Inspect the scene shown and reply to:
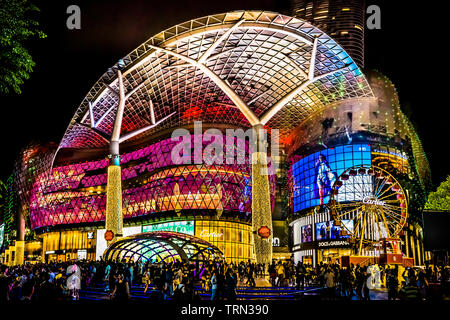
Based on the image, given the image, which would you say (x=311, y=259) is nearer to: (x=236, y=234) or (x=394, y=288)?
(x=236, y=234)

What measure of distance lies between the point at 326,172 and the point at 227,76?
85.6 feet

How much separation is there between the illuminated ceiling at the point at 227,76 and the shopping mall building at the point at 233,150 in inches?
8.7

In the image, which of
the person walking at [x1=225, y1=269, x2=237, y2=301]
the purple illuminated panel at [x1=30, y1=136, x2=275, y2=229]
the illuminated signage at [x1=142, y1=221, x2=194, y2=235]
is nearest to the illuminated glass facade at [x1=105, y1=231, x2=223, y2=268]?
the person walking at [x1=225, y1=269, x2=237, y2=301]

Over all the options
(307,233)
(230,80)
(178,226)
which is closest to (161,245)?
(230,80)

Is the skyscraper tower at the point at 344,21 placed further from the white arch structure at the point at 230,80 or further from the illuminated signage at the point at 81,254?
the illuminated signage at the point at 81,254

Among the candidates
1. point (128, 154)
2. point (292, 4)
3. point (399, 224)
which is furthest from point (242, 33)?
point (292, 4)

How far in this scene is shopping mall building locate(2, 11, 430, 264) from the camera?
152 ft

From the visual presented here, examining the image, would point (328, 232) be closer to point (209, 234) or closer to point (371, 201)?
point (209, 234)

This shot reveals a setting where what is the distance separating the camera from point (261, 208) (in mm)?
34562

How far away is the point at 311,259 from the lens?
229 ft

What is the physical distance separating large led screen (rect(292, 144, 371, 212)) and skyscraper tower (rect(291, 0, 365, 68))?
59298mm

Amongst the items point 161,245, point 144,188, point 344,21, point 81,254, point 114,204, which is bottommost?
point 81,254

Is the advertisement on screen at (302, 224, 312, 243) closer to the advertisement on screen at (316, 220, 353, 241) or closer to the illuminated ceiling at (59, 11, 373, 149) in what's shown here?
the advertisement on screen at (316, 220, 353, 241)

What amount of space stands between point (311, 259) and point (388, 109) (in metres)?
27.4
